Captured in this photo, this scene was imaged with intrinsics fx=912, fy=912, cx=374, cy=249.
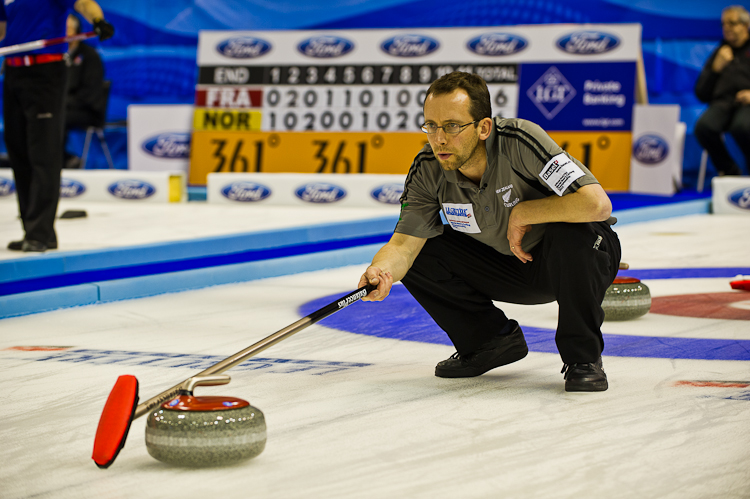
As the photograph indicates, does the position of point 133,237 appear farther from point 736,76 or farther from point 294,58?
point 736,76

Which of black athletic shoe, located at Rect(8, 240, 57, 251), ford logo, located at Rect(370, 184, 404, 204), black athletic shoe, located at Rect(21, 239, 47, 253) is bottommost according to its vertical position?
ford logo, located at Rect(370, 184, 404, 204)

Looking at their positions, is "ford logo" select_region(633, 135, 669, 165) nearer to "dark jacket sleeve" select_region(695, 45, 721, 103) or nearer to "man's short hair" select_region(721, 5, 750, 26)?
"dark jacket sleeve" select_region(695, 45, 721, 103)

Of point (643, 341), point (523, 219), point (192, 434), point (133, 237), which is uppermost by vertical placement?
point (523, 219)

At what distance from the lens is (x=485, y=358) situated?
240 centimetres

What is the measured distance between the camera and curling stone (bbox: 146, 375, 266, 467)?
1.61 metres

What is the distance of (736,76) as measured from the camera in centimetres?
768

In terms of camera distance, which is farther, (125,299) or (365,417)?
(125,299)

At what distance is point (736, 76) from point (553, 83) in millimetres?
1577

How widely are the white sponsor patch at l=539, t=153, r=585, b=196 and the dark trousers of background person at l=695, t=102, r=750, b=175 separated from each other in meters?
5.98

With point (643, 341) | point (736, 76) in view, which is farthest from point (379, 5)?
point (643, 341)

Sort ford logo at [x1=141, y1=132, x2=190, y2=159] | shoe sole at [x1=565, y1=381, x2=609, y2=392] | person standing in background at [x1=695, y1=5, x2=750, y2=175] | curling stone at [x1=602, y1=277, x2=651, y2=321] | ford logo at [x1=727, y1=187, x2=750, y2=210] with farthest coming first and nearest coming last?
ford logo at [x1=141, y1=132, x2=190, y2=159], person standing in background at [x1=695, y1=5, x2=750, y2=175], ford logo at [x1=727, y1=187, x2=750, y2=210], curling stone at [x1=602, y1=277, x2=651, y2=321], shoe sole at [x1=565, y1=381, x2=609, y2=392]

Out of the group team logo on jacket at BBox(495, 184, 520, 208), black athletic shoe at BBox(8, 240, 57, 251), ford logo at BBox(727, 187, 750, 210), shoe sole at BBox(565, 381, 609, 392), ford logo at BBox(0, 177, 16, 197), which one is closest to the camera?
shoe sole at BBox(565, 381, 609, 392)

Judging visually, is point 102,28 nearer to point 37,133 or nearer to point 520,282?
point 37,133

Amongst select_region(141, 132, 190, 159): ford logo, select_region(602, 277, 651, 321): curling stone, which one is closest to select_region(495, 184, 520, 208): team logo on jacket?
select_region(602, 277, 651, 321): curling stone
